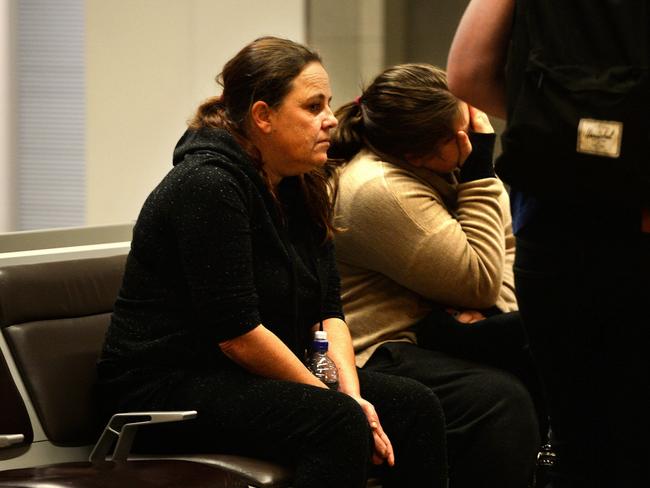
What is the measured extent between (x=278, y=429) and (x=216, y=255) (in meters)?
0.37

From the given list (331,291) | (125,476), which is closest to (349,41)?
(331,291)

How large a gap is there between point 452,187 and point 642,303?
1.57m

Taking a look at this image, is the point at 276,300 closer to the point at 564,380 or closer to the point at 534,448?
the point at 534,448

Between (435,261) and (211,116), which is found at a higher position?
(211,116)

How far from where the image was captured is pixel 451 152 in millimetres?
2926

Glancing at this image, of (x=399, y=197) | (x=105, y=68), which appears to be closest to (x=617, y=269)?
(x=399, y=197)

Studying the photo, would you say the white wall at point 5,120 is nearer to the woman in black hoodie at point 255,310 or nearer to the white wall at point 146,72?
the white wall at point 146,72

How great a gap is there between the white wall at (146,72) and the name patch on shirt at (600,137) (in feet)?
10.5

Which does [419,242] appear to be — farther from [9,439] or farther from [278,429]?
[9,439]

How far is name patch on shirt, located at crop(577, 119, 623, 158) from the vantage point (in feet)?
4.43

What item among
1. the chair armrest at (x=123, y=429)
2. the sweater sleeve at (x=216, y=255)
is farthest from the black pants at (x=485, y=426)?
the chair armrest at (x=123, y=429)

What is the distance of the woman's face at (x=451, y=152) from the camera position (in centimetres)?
291

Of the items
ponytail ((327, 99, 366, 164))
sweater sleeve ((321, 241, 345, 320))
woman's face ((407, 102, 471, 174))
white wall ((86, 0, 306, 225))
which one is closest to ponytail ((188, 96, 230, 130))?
sweater sleeve ((321, 241, 345, 320))

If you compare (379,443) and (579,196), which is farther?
(379,443)
